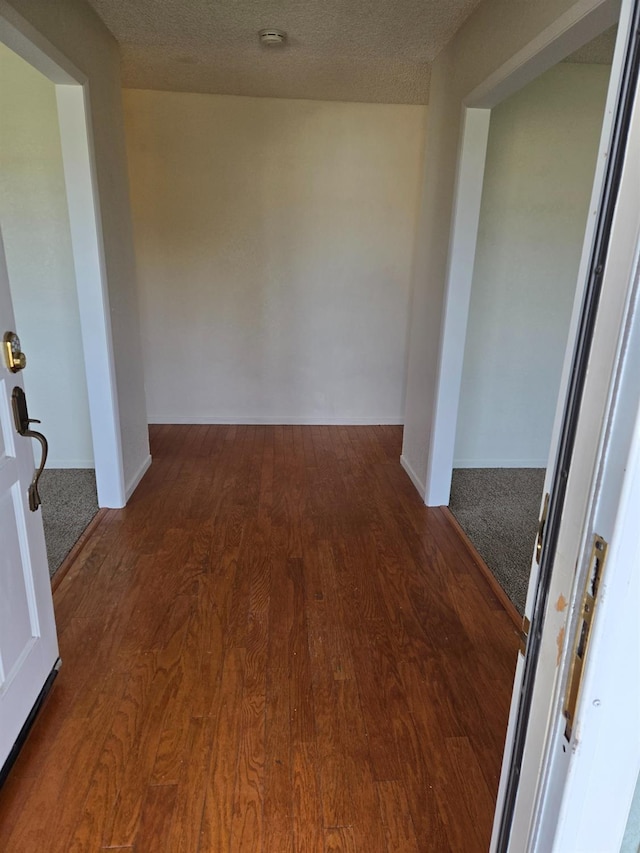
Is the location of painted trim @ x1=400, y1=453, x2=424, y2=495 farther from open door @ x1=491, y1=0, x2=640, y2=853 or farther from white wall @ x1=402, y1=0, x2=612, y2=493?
open door @ x1=491, y1=0, x2=640, y2=853

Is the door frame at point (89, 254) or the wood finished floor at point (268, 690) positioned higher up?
the door frame at point (89, 254)

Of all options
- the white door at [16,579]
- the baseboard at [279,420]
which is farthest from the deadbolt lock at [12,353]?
the baseboard at [279,420]

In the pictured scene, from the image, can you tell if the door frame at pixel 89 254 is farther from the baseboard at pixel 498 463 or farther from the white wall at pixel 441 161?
the baseboard at pixel 498 463

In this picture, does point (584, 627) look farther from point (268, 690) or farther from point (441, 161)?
point (441, 161)

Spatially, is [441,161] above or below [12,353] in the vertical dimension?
above

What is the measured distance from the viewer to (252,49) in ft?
9.63

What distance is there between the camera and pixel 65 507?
2977 mm

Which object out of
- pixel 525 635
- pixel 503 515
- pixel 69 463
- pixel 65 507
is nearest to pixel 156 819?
pixel 525 635

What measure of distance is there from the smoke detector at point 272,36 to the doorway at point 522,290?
4.14ft

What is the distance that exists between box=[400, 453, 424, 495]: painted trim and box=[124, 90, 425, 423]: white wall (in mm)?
963

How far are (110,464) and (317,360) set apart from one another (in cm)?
205

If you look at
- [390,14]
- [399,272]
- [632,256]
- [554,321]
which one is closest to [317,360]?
[399,272]

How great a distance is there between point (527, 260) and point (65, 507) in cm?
319

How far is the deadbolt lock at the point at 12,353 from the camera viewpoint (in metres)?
1.38
